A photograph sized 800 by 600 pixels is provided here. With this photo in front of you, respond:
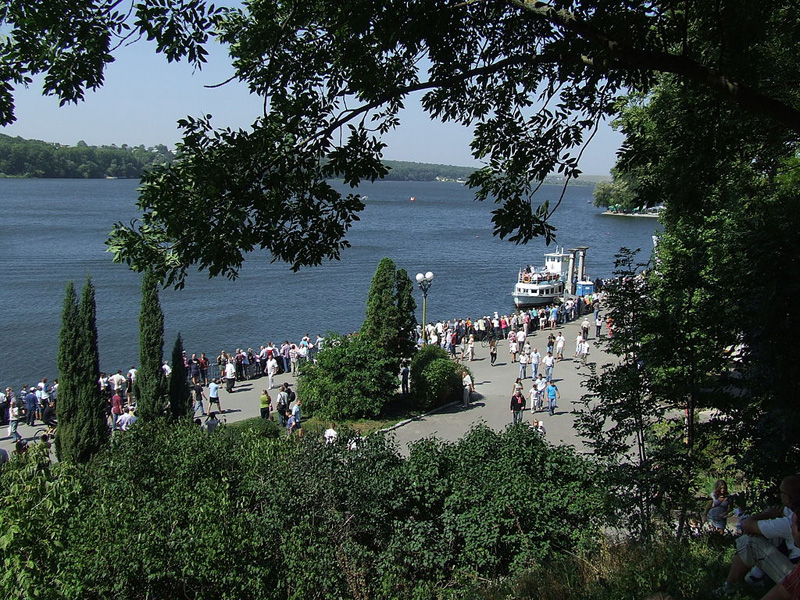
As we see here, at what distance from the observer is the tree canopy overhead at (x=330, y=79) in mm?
5691

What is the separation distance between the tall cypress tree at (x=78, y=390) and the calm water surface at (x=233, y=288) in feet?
45.9

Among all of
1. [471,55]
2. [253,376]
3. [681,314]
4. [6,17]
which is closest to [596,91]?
[471,55]

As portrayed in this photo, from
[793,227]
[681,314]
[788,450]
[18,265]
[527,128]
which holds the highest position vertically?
[527,128]

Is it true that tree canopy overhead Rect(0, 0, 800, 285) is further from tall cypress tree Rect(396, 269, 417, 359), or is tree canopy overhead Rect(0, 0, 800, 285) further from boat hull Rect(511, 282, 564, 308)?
boat hull Rect(511, 282, 564, 308)

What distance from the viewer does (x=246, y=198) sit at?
5.90 metres

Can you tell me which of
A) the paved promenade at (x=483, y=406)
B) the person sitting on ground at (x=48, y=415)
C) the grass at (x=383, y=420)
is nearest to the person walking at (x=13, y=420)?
the paved promenade at (x=483, y=406)

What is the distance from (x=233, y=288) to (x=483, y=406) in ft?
116

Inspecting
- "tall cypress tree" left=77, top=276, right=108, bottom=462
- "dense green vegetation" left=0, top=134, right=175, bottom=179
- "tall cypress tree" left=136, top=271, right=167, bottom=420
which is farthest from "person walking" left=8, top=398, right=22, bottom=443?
"dense green vegetation" left=0, top=134, right=175, bottom=179

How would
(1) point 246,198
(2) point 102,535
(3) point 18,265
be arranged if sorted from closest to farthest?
1. (1) point 246,198
2. (2) point 102,535
3. (3) point 18,265

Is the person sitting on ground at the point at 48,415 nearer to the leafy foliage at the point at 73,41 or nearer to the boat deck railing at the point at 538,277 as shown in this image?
the leafy foliage at the point at 73,41

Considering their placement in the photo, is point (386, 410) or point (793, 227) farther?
point (386, 410)

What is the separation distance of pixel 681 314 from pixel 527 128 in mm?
2728

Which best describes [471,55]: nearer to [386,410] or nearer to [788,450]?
[788,450]

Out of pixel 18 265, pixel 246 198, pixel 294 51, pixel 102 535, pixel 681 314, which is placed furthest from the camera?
pixel 18 265
